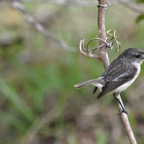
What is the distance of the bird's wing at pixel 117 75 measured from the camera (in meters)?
4.92

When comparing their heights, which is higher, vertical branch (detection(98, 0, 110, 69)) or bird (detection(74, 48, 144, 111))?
vertical branch (detection(98, 0, 110, 69))

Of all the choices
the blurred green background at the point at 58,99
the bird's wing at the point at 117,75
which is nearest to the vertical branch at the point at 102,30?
the bird's wing at the point at 117,75

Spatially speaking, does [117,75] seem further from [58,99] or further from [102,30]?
[58,99]

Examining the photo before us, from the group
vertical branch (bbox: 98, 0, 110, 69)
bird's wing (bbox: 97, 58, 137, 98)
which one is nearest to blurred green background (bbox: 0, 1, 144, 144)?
bird's wing (bbox: 97, 58, 137, 98)

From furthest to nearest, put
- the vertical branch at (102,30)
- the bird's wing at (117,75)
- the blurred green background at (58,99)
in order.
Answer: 1. the blurred green background at (58,99)
2. the bird's wing at (117,75)
3. the vertical branch at (102,30)

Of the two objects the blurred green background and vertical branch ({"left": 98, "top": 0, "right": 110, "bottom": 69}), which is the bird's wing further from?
the blurred green background

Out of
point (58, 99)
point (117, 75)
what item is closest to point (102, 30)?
point (117, 75)

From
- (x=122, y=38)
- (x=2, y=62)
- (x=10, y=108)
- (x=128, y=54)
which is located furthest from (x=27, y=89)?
(x=128, y=54)

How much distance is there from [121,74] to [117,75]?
2.6 inches

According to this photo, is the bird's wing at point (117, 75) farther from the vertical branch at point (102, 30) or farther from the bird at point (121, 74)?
the vertical branch at point (102, 30)

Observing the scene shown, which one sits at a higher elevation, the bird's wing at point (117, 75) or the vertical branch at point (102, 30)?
the vertical branch at point (102, 30)

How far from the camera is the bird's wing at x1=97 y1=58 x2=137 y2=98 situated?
492 centimetres

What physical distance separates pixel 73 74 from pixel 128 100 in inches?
30.4

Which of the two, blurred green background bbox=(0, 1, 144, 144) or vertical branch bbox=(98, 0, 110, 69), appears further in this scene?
blurred green background bbox=(0, 1, 144, 144)
